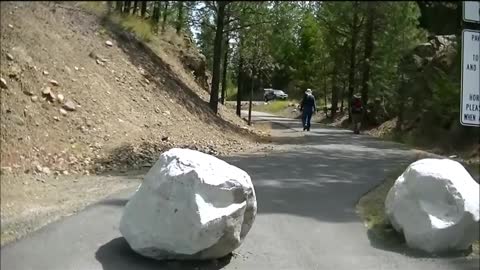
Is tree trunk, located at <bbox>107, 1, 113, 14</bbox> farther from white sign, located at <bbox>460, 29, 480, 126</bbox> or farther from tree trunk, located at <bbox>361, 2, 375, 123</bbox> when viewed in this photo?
white sign, located at <bbox>460, 29, 480, 126</bbox>

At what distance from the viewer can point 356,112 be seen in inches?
742

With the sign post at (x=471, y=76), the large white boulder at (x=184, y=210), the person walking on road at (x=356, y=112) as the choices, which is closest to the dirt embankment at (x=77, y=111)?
the large white boulder at (x=184, y=210)

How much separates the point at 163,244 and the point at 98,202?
2.39 ft

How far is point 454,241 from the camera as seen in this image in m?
7.19

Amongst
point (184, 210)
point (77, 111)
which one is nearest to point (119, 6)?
point (77, 111)

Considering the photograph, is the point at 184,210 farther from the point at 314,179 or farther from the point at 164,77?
the point at 314,179

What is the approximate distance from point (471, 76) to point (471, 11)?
0.60m

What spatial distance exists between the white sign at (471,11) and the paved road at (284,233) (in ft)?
9.41

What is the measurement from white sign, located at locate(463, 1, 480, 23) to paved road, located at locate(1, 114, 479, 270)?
9.41 feet

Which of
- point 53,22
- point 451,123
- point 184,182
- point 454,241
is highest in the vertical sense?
point 53,22

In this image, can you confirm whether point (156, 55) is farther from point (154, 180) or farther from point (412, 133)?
point (412, 133)

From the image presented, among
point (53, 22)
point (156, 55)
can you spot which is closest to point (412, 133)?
point (156, 55)

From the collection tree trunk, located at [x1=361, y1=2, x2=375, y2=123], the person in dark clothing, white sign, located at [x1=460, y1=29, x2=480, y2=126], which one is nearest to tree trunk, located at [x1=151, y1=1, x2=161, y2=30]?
tree trunk, located at [x1=361, y1=2, x2=375, y2=123]

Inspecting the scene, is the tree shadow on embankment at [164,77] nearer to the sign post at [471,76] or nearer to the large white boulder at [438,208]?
the large white boulder at [438,208]
